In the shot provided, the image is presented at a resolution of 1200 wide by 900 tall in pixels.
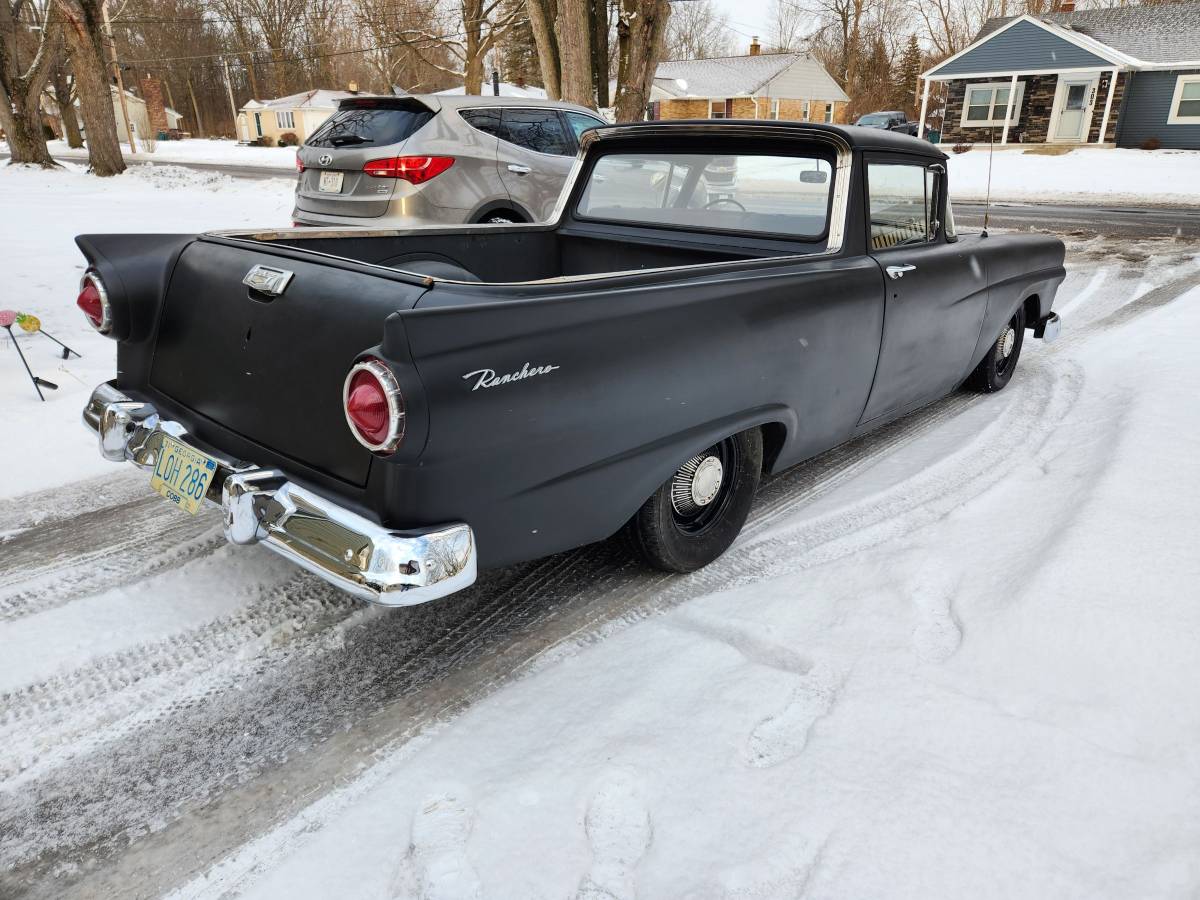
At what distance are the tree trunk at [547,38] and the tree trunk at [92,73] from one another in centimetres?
859

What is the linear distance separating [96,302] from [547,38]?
11.3m

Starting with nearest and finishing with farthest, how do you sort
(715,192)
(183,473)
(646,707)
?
1. (646,707)
2. (183,473)
3. (715,192)

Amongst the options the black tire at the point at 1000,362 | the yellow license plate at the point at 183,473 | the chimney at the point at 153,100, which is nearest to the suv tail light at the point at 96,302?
the yellow license plate at the point at 183,473

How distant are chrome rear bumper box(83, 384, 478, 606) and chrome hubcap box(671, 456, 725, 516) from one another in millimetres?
982

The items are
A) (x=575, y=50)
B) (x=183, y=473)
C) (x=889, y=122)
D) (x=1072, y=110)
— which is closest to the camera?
(x=183, y=473)

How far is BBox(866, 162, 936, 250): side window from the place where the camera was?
3.52 m

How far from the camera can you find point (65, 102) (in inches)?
1384

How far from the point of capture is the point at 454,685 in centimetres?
246

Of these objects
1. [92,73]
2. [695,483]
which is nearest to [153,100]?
[92,73]

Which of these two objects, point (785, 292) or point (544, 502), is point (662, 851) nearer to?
point (544, 502)

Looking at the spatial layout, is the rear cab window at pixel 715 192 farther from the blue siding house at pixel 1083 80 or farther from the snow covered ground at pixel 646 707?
the blue siding house at pixel 1083 80

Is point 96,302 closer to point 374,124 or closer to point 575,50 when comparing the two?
point 374,124

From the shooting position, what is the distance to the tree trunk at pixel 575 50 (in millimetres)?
11484

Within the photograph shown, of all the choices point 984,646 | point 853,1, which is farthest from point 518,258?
point 853,1
